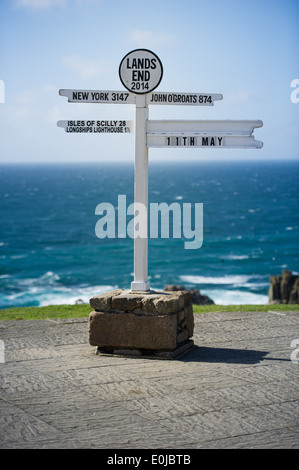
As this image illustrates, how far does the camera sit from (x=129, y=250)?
60.3 m

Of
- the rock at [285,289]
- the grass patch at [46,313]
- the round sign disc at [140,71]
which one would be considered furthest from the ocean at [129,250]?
the round sign disc at [140,71]

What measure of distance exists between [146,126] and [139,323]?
7.22ft

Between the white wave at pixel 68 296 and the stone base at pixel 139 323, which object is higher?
the stone base at pixel 139 323

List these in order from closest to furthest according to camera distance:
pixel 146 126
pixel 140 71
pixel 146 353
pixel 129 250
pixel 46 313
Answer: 1. pixel 146 353
2. pixel 140 71
3. pixel 146 126
4. pixel 46 313
5. pixel 129 250

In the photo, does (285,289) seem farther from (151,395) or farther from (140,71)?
(151,395)

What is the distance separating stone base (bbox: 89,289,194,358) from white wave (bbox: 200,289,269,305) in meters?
30.6

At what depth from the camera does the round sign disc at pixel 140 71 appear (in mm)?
7945

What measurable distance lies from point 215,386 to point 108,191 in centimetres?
10392

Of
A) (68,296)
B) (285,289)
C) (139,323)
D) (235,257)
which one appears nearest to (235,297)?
(68,296)

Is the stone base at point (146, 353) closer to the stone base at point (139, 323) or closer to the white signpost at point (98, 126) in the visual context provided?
the stone base at point (139, 323)

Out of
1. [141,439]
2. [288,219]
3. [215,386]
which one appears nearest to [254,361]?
[215,386]

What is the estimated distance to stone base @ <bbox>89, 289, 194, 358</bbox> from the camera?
25.2 feet

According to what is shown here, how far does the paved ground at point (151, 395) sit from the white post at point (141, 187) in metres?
0.93

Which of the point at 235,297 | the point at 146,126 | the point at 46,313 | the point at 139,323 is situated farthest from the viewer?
the point at 235,297
